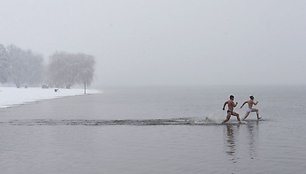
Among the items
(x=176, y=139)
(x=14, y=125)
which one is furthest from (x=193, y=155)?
(x=14, y=125)

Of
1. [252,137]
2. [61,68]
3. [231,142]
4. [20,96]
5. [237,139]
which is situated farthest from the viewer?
[61,68]

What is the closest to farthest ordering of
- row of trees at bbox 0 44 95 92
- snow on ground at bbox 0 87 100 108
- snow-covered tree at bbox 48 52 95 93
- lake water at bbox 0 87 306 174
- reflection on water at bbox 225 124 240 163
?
1. lake water at bbox 0 87 306 174
2. reflection on water at bbox 225 124 240 163
3. snow on ground at bbox 0 87 100 108
4. row of trees at bbox 0 44 95 92
5. snow-covered tree at bbox 48 52 95 93

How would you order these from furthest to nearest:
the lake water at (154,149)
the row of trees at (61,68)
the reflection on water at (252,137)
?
the row of trees at (61,68) → the reflection on water at (252,137) → the lake water at (154,149)

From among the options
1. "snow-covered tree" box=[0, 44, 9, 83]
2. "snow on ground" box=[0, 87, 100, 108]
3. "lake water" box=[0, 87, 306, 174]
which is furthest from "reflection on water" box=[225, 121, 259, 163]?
"snow-covered tree" box=[0, 44, 9, 83]

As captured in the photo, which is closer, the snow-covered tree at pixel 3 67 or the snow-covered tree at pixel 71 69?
the snow-covered tree at pixel 3 67

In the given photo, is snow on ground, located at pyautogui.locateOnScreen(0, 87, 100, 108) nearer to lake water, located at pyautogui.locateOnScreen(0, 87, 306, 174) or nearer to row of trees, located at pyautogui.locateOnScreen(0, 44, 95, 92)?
row of trees, located at pyautogui.locateOnScreen(0, 44, 95, 92)

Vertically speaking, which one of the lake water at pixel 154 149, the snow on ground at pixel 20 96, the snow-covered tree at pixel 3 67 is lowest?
the lake water at pixel 154 149

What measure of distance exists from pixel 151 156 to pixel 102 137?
6907 mm

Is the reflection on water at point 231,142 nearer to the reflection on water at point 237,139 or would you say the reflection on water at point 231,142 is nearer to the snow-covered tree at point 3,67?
the reflection on water at point 237,139

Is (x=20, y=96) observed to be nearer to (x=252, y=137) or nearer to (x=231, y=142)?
(x=252, y=137)

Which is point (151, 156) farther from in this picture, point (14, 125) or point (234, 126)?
point (14, 125)

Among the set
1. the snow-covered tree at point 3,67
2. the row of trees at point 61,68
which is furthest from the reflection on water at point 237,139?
the row of trees at point 61,68

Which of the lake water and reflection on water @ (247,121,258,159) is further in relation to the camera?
reflection on water @ (247,121,258,159)

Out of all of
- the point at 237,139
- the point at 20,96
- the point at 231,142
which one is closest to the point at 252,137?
the point at 237,139
